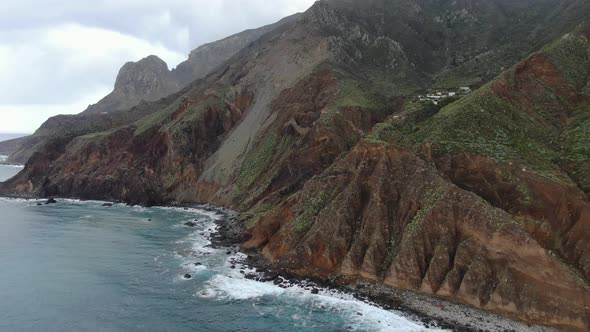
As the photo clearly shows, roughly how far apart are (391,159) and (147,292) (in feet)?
126

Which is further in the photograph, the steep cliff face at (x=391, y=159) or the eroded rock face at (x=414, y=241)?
the steep cliff face at (x=391, y=159)

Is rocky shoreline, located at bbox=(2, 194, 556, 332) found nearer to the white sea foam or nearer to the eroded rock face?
the white sea foam

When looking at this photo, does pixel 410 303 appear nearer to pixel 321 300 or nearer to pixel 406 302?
pixel 406 302

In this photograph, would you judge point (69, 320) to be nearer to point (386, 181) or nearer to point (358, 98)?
point (386, 181)

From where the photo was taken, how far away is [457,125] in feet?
240

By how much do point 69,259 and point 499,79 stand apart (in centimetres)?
7477

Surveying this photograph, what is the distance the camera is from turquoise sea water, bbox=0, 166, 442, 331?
166ft

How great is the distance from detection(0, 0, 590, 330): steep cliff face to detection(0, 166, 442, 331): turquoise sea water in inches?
310

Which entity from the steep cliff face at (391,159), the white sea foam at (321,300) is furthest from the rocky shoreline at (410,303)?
the steep cliff face at (391,159)

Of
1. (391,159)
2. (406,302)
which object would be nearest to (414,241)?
(406,302)

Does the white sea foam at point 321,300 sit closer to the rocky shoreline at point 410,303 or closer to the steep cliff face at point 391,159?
the rocky shoreline at point 410,303

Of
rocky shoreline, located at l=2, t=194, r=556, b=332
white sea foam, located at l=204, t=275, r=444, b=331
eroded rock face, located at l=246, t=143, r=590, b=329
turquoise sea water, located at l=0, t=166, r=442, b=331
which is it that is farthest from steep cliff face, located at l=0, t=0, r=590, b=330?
turquoise sea water, located at l=0, t=166, r=442, b=331

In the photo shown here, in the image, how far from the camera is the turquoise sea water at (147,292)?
50688mm

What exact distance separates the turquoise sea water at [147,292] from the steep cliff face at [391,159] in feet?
25.8
